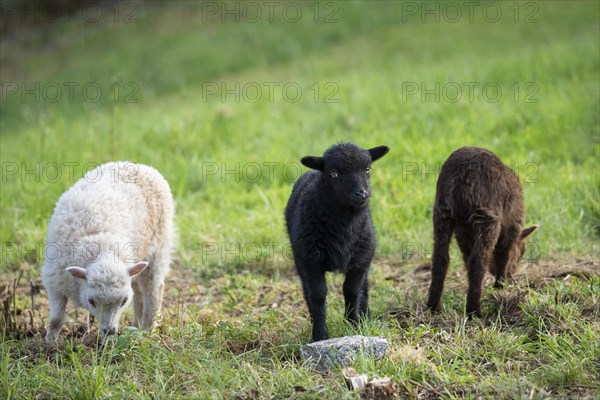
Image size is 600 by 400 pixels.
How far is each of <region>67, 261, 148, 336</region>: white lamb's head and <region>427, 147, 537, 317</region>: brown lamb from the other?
8.45 feet

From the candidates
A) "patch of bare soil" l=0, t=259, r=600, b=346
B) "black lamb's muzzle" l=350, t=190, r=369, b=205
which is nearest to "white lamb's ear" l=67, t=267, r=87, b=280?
"patch of bare soil" l=0, t=259, r=600, b=346

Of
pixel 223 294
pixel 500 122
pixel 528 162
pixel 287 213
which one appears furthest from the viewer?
pixel 500 122

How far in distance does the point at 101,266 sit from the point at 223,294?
180 centimetres

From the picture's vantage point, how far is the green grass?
5336mm

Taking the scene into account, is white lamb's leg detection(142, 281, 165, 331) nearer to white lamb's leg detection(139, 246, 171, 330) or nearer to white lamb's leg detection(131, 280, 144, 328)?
white lamb's leg detection(139, 246, 171, 330)

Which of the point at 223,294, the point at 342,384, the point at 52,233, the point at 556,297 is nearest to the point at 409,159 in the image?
the point at 223,294

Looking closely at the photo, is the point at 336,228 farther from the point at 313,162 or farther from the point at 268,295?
the point at 268,295

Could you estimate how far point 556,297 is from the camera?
239 inches

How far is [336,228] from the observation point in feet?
19.3

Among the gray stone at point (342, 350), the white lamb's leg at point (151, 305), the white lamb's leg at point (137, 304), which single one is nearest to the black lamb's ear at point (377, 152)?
the gray stone at point (342, 350)

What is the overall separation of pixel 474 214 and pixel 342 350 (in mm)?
1697

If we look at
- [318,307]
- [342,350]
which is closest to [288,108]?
[318,307]

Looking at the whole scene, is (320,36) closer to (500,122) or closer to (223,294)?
(500,122)

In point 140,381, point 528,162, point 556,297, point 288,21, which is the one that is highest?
point 288,21
